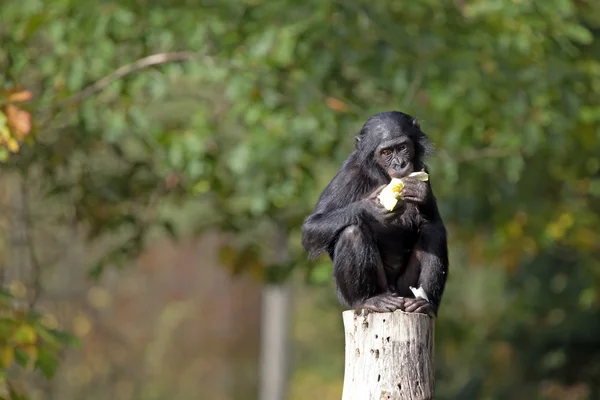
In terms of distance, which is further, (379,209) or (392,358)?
(379,209)

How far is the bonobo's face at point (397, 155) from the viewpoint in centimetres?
547

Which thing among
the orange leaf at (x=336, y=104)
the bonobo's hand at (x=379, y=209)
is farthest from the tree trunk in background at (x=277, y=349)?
the bonobo's hand at (x=379, y=209)

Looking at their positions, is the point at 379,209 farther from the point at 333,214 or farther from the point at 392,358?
the point at 392,358

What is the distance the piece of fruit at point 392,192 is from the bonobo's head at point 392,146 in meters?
0.13

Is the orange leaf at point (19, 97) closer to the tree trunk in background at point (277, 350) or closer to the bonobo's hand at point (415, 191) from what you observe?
the bonobo's hand at point (415, 191)

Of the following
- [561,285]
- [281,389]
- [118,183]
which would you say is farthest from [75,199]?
[281,389]

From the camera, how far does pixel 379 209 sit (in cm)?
529

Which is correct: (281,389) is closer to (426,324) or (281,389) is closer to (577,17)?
Result: (577,17)

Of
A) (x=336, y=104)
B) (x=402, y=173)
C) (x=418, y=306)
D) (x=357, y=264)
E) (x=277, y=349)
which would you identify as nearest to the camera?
(x=418, y=306)

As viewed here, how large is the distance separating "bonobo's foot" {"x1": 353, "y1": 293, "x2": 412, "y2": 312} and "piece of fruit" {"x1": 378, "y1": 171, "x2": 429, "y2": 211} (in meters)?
0.51

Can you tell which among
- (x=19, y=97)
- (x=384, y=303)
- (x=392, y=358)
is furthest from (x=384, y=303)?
(x=19, y=97)

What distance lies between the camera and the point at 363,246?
537 cm

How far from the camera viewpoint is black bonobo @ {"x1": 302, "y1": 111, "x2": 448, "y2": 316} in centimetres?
534

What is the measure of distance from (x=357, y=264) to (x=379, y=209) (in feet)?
1.12
